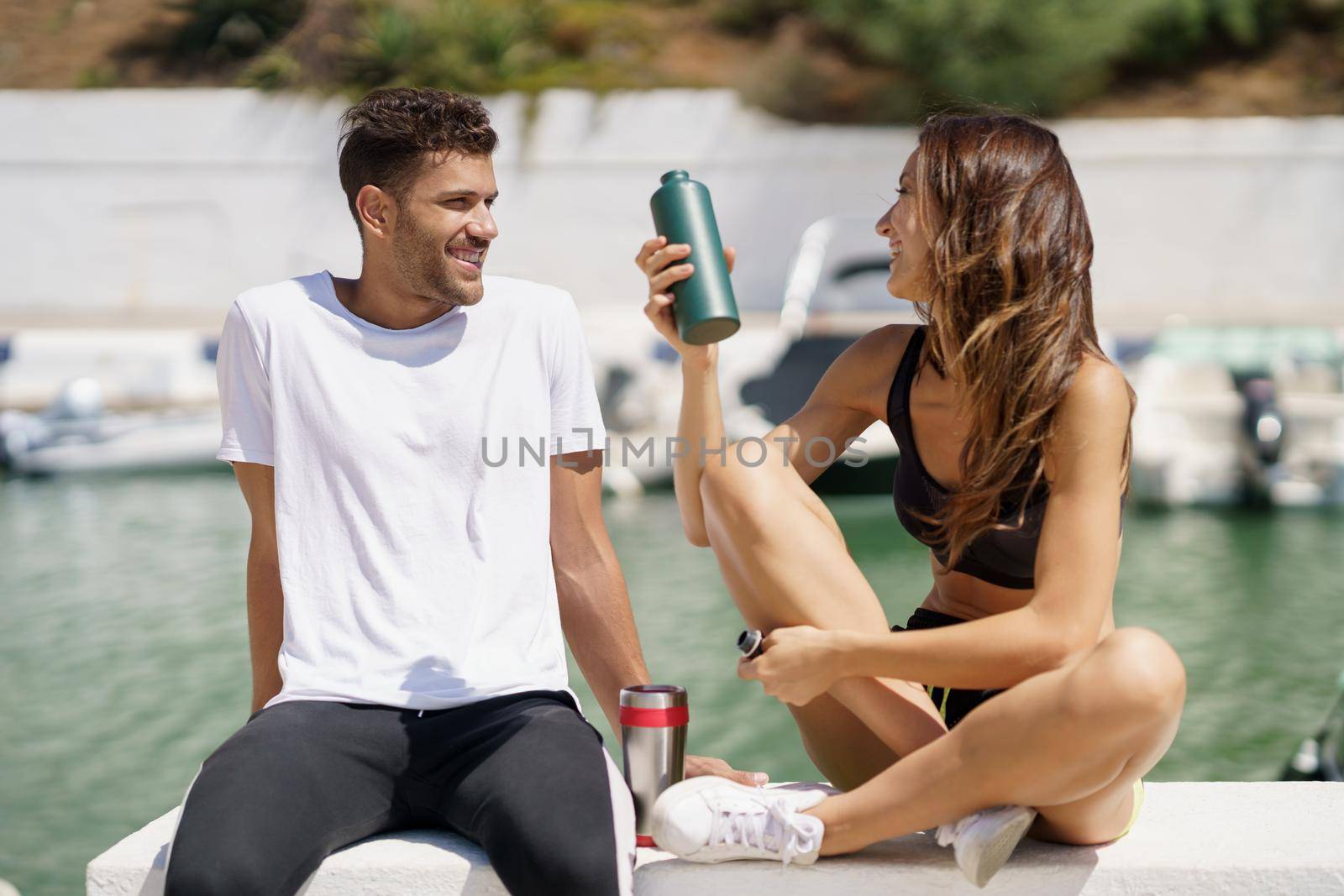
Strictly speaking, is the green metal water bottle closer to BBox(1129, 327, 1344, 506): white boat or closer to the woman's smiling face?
the woman's smiling face

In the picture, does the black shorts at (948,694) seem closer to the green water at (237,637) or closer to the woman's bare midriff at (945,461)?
the woman's bare midriff at (945,461)

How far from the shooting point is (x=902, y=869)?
1.71 m

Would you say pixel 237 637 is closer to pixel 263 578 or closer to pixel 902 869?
pixel 263 578

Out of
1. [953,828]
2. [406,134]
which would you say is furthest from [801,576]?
[406,134]

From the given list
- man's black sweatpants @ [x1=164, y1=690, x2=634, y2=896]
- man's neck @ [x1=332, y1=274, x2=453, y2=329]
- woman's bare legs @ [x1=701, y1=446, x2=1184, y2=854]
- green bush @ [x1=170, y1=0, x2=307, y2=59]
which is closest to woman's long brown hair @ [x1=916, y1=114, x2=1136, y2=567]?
woman's bare legs @ [x1=701, y1=446, x2=1184, y2=854]

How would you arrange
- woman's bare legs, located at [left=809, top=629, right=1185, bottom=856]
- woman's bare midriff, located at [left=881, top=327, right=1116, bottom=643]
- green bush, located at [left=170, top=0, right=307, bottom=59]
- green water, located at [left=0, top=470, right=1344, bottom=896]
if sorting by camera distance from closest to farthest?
woman's bare legs, located at [left=809, top=629, right=1185, bottom=856]
woman's bare midriff, located at [left=881, top=327, right=1116, bottom=643]
green water, located at [left=0, top=470, right=1344, bottom=896]
green bush, located at [left=170, top=0, right=307, bottom=59]

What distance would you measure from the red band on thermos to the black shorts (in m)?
0.35

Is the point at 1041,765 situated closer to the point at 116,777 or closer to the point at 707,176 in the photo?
the point at 116,777

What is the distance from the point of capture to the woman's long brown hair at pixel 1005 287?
1.78m

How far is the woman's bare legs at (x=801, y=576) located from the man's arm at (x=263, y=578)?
0.66 m

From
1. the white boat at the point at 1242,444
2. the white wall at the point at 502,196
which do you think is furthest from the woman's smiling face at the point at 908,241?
the white wall at the point at 502,196

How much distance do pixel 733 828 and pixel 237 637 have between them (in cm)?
454

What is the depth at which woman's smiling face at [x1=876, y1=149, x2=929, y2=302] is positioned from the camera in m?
1.86

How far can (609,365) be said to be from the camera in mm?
9305
